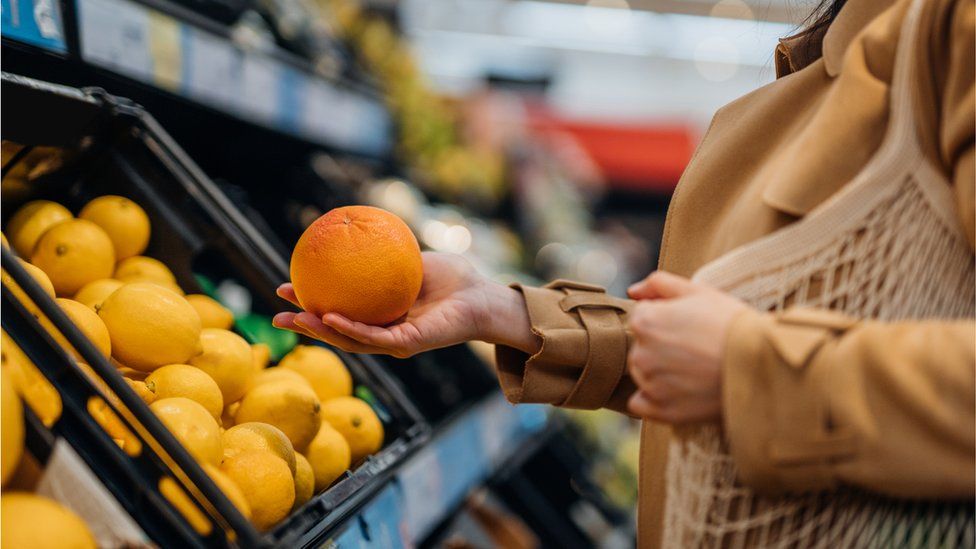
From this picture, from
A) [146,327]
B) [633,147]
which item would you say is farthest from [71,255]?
[633,147]

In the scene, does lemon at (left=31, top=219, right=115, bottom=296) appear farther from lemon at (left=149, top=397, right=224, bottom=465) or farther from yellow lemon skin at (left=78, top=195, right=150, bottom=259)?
lemon at (left=149, top=397, right=224, bottom=465)

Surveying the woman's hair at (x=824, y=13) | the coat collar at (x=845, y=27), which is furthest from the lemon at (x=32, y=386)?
the woman's hair at (x=824, y=13)

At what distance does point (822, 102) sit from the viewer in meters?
0.88

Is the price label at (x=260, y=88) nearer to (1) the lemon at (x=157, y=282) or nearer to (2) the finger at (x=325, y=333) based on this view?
(1) the lemon at (x=157, y=282)

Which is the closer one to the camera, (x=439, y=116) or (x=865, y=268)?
(x=865, y=268)

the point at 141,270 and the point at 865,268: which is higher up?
the point at 865,268

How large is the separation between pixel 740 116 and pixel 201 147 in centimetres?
139

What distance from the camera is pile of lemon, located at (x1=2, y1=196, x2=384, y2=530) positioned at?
0.89m

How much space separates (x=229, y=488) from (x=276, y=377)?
35cm

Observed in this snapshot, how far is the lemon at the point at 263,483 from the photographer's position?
3.01ft

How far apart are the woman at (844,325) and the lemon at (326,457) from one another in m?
0.51

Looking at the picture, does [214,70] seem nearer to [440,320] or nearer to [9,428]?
[440,320]

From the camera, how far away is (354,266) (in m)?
1.03

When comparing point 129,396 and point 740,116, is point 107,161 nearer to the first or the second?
point 129,396
